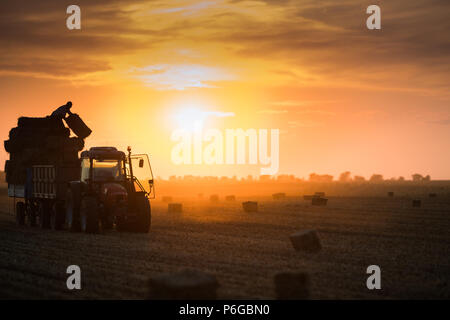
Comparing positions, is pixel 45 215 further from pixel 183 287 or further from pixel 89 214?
pixel 183 287

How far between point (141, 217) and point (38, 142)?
24.1ft

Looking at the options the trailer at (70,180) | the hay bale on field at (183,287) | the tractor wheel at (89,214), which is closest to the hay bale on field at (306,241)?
the trailer at (70,180)

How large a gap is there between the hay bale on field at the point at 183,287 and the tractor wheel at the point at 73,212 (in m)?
13.5

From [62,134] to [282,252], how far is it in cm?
1340

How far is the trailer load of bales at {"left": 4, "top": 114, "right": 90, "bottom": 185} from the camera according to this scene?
86.3 ft

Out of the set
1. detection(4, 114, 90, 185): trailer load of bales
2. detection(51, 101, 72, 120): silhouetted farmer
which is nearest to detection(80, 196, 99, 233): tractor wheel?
detection(4, 114, 90, 185): trailer load of bales

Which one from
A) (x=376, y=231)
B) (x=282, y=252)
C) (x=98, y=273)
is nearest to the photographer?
(x=98, y=273)

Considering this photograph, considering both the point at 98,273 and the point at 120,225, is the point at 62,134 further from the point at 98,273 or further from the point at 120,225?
the point at 98,273

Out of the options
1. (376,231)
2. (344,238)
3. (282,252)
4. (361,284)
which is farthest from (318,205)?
(361,284)

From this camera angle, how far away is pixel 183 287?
383 inches

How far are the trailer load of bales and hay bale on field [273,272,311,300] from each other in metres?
17.2

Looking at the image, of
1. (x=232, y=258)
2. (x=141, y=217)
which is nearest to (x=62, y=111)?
(x=141, y=217)
